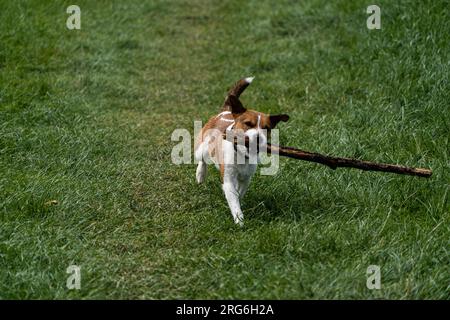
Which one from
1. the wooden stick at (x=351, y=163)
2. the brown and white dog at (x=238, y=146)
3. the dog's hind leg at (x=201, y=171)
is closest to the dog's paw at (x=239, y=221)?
the brown and white dog at (x=238, y=146)

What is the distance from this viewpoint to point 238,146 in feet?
16.0

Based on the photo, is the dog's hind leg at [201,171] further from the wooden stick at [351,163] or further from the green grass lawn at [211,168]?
the wooden stick at [351,163]

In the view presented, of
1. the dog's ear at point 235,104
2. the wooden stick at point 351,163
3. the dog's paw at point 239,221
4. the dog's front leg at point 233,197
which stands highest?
the dog's ear at point 235,104

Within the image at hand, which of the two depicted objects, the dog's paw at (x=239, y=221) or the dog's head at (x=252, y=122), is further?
the dog's paw at (x=239, y=221)

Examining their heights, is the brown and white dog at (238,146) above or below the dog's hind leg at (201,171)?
above

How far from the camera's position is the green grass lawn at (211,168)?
4.31 meters

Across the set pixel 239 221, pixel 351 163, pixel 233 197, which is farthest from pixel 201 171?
pixel 351 163

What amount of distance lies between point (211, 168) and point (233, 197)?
113 cm

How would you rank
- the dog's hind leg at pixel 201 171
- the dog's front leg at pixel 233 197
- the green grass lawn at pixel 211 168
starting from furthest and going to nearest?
the dog's hind leg at pixel 201 171, the dog's front leg at pixel 233 197, the green grass lawn at pixel 211 168

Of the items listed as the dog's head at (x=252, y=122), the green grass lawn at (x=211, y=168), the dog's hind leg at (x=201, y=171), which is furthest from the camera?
the dog's hind leg at (x=201, y=171)

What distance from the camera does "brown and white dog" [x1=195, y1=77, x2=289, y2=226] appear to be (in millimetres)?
4820

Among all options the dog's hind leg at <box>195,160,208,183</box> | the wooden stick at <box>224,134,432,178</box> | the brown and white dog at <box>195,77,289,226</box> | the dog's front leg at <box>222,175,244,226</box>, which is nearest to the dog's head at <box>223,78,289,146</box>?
the brown and white dog at <box>195,77,289,226</box>

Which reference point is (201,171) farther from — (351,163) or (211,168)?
(351,163)
